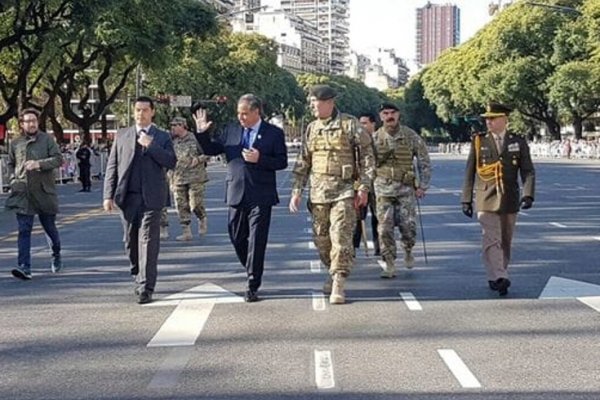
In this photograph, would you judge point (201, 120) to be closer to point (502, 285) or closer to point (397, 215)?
point (397, 215)

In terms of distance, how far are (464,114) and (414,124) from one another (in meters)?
35.4

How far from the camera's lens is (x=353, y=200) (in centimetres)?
993

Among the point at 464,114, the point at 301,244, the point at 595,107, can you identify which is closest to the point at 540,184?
the point at 301,244

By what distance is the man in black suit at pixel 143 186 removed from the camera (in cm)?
1018

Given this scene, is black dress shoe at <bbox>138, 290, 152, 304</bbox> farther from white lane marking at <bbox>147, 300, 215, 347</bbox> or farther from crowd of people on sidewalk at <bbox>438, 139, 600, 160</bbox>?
crowd of people on sidewalk at <bbox>438, 139, 600, 160</bbox>

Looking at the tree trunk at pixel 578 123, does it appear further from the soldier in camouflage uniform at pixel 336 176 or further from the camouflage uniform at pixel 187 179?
the soldier in camouflage uniform at pixel 336 176

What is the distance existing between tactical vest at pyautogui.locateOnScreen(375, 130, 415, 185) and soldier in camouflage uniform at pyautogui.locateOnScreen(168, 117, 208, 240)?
5.22m

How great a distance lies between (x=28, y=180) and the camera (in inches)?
483

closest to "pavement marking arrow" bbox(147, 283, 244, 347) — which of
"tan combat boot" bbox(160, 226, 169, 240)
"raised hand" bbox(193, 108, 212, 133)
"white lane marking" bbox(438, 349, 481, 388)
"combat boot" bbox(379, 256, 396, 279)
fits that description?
"raised hand" bbox(193, 108, 212, 133)

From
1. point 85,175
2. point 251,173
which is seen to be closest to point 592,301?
point 251,173

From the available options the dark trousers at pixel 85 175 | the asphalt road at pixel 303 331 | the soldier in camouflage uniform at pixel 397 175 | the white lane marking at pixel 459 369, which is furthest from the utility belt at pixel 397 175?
the dark trousers at pixel 85 175

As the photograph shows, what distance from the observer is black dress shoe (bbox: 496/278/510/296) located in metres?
10.3

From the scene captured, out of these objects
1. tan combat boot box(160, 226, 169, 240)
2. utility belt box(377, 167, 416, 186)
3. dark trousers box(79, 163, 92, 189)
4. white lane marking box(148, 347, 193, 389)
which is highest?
utility belt box(377, 167, 416, 186)

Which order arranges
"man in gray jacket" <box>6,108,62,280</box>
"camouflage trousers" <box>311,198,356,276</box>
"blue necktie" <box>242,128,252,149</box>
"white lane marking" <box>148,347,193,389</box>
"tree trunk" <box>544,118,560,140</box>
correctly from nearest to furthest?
1. "white lane marking" <box>148,347,193,389</box>
2. "camouflage trousers" <box>311,198,356,276</box>
3. "blue necktie" <box>242,128,252,149</box>
4. "man in gray jacket" <box>6,108,62,280</box>
5. "tree trunk" <box>544,118,560,140</box>
